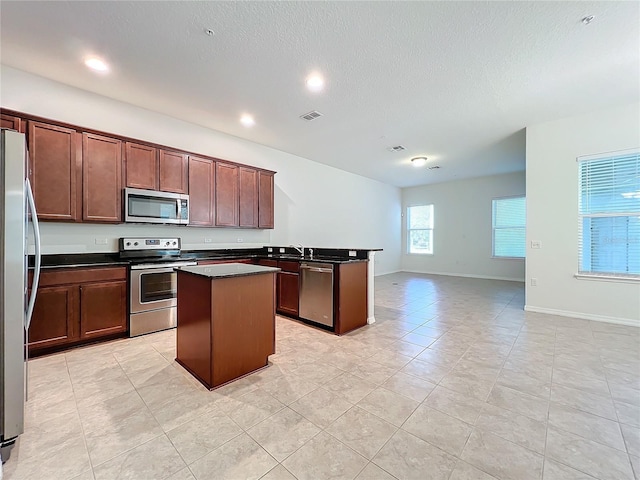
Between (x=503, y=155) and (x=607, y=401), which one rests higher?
(x=503, y=155)

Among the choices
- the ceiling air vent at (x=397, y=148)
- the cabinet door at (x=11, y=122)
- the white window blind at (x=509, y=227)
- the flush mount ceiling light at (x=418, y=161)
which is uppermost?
the ceiling air vent at (x=397, y=148)

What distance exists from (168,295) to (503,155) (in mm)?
7039

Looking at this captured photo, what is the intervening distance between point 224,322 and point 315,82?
2.81 metres

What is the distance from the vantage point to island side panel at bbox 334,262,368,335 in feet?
11.1

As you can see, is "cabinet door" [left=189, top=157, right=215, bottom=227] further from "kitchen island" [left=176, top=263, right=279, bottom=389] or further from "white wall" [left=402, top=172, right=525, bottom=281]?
"white wall" [left=402, top=172, right=525, bottom=281]

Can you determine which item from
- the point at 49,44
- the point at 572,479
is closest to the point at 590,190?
the point at 572,479

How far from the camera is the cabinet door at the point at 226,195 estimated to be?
14.6 feet

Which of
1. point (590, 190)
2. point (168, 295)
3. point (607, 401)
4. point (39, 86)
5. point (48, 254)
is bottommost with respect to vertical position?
point (607, 401)

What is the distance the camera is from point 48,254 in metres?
3.17

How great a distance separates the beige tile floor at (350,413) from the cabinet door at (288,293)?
0.81 meters

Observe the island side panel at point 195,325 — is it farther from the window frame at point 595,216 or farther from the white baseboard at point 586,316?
the window frame at point 595,216

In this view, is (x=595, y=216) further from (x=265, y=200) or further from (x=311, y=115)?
(x=265, y=200)

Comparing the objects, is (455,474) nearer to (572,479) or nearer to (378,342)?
(572,479)

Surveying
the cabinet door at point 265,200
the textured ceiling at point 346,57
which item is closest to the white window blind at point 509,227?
the textured ceiling at point 346,57
